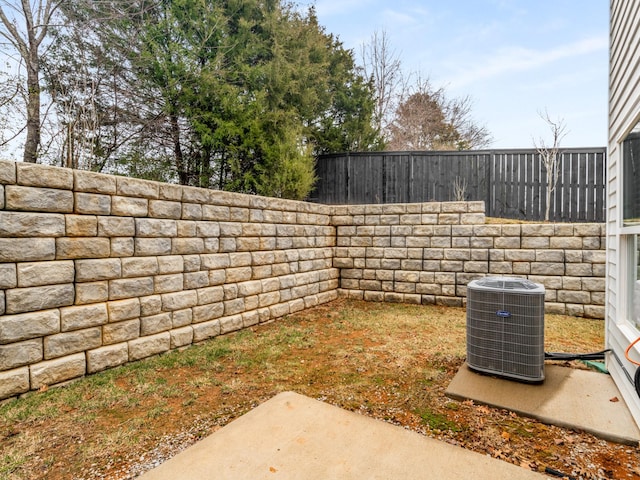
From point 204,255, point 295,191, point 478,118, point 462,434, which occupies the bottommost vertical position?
point 462,434

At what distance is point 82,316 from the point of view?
2926mm

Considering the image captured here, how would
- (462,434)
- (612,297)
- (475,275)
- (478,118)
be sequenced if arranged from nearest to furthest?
(462,434) < (612,297) < (475,275) < (478,118)

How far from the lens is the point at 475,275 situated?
601 centimetres

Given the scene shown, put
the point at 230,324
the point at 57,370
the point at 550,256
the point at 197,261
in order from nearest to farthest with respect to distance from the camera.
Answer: the point at 57,370
the point at 197,261
the point at 230,324
the point at 550,256

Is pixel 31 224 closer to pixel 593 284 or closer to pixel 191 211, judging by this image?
pixel 191 211

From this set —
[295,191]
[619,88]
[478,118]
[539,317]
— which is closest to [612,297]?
[539,317]

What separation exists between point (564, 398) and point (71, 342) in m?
4.23

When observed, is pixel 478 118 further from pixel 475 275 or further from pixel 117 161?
pixel 117 161

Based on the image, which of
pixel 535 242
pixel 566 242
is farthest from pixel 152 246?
pixel 566 242

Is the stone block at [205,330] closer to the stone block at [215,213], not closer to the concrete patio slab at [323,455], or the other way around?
the stone block at [215,213]

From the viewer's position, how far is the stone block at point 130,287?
10.5 ft

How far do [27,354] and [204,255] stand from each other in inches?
76.5

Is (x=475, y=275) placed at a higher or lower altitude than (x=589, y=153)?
lower

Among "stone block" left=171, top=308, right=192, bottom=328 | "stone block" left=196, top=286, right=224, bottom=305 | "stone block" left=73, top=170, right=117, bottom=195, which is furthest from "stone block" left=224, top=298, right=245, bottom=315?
"stone block" left=73, top=170, right=117, bottom=195
